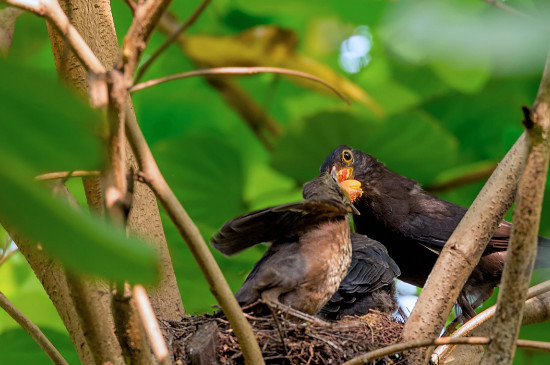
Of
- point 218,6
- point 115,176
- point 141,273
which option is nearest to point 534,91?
point 218,6

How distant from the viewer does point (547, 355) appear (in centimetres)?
445

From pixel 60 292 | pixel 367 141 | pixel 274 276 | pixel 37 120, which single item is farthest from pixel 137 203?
pixel 37 120

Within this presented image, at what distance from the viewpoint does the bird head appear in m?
4.48

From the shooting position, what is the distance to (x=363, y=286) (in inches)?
144

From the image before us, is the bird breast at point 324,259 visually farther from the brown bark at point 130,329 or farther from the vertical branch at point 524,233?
the brown bark at point 130,329

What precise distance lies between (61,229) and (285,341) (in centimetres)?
205

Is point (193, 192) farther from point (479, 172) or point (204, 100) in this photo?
point (479, 172)

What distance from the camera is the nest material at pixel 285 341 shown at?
259 cm

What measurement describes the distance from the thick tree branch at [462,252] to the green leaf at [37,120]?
2.16m

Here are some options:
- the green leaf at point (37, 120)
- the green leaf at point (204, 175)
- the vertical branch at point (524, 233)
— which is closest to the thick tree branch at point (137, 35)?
the green leaf at point (37, 120)

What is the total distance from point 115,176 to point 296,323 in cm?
153

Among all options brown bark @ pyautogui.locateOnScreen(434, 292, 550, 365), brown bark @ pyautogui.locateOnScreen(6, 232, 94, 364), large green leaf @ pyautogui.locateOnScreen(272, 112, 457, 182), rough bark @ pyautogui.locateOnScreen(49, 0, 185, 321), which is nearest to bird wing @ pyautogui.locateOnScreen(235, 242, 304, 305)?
rough bark @ pyautogui.locateOnScreen(49, 0, 185, 321)

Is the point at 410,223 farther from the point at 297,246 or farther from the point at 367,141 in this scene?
the point at 297,246

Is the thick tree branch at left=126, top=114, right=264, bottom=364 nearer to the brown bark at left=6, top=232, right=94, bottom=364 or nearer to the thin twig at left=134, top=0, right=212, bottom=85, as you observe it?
the thin twig at left=134, top=0, right=212, bottom=85
